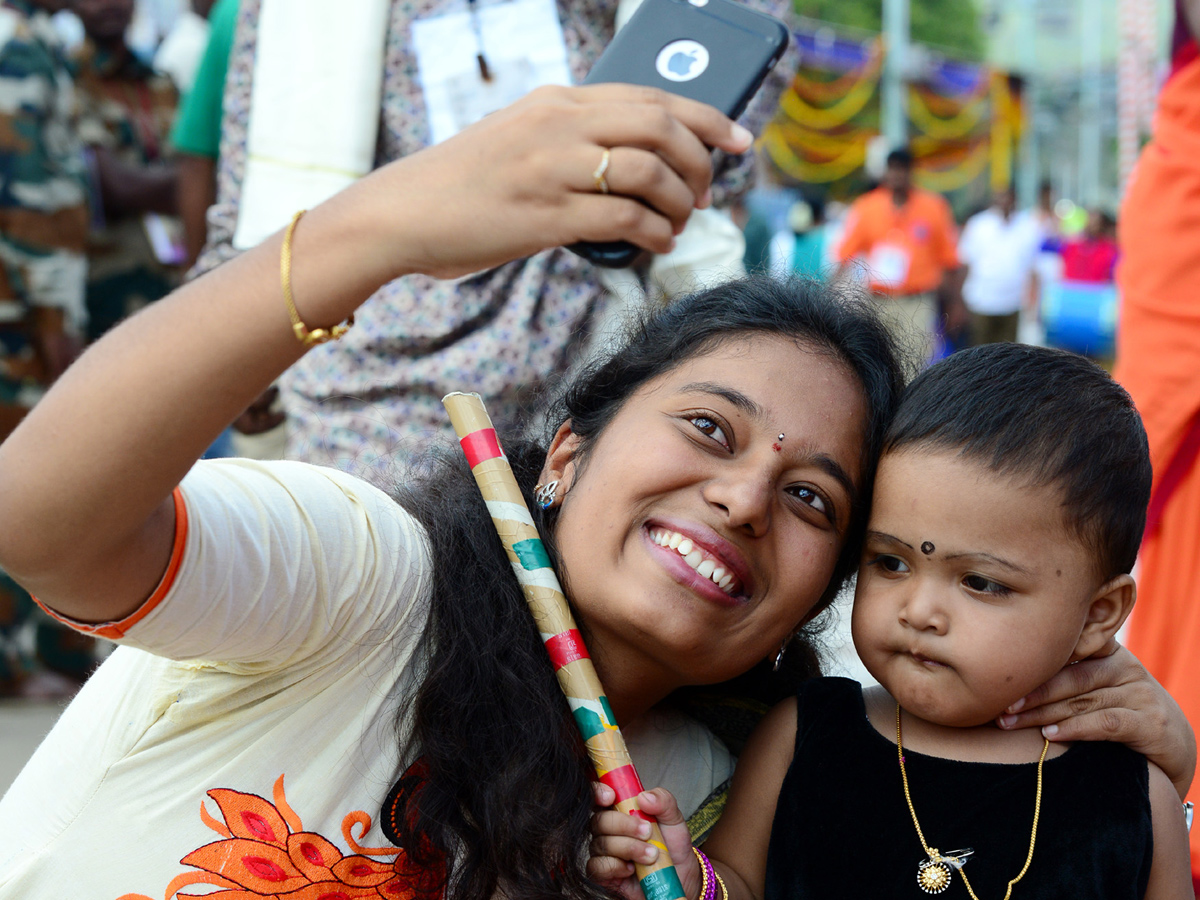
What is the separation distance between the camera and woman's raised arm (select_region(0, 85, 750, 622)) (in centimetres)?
102

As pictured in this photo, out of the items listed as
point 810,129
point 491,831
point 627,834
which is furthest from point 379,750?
point 810,129

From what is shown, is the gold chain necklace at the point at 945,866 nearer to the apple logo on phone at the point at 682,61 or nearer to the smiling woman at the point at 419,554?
the smiling woman at the point at 419,554

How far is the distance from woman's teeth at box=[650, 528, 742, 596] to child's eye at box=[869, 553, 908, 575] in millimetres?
245

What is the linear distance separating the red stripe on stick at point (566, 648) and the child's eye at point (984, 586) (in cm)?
50

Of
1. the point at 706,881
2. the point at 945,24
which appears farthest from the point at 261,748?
the point at 945,24

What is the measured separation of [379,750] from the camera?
140 centimetres

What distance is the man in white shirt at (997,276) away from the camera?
407 inches

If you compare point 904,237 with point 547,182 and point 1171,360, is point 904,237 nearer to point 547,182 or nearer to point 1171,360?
point 1171,360

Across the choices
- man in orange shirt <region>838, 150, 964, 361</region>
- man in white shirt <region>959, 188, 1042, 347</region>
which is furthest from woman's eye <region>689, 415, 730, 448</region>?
man in white shirt <region>959, 188, 1042, 347</region>

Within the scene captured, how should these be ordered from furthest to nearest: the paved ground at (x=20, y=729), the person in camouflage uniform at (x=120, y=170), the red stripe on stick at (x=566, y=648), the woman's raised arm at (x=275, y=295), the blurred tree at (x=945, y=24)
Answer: the blurred tree at (x=945, y=24) < the person in camouflage uniform at (x=120, y=170) < the paved ground at (x=20, y=729) < the red stripe on stick at (x=566, y=648) < the woman's raised arm at (x=275, y=295)

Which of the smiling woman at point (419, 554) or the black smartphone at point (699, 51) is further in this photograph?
the black smartphone at point (699, 51)

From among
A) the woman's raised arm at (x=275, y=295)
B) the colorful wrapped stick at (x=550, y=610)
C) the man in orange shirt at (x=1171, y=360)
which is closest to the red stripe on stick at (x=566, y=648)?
the colorful wrapped stick at (x=550, y=610)

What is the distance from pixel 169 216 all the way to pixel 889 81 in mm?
18557

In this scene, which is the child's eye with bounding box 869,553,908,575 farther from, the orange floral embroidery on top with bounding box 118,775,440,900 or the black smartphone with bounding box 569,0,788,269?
the orange floral embroidery on top with bounding box 118,775,440,900
